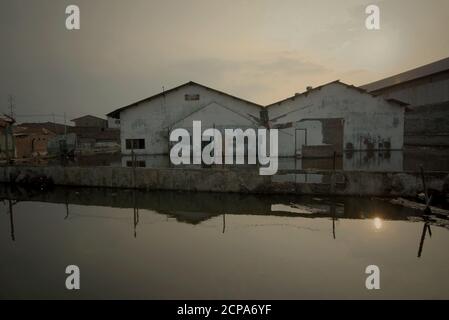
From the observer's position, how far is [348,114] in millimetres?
24578

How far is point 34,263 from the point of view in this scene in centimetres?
639

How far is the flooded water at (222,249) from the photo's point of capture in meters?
5.28

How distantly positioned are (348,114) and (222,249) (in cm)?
2116

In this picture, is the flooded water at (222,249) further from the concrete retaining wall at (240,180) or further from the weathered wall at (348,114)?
the weathered wall at (348,114)

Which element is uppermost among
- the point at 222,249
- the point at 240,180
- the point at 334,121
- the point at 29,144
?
the point at 334,121

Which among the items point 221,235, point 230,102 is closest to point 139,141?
point 230,102

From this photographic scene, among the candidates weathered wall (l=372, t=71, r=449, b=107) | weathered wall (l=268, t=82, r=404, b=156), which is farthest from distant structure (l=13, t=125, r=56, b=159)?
weathered wall (l=372, t=71, r=449, b=107)

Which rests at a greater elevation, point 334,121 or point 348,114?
point 348,114

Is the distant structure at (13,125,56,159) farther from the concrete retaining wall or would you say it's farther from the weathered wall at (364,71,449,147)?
the weathered wall at (364,71,449,147)

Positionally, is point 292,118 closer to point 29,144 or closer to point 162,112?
point 162,112

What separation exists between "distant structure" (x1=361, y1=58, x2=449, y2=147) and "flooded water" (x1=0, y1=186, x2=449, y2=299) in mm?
25694

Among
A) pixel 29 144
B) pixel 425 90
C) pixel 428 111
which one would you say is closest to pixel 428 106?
pixel 428 111

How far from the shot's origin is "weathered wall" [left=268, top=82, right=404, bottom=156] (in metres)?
24.4

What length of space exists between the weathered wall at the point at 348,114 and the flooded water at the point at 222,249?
14.1m
